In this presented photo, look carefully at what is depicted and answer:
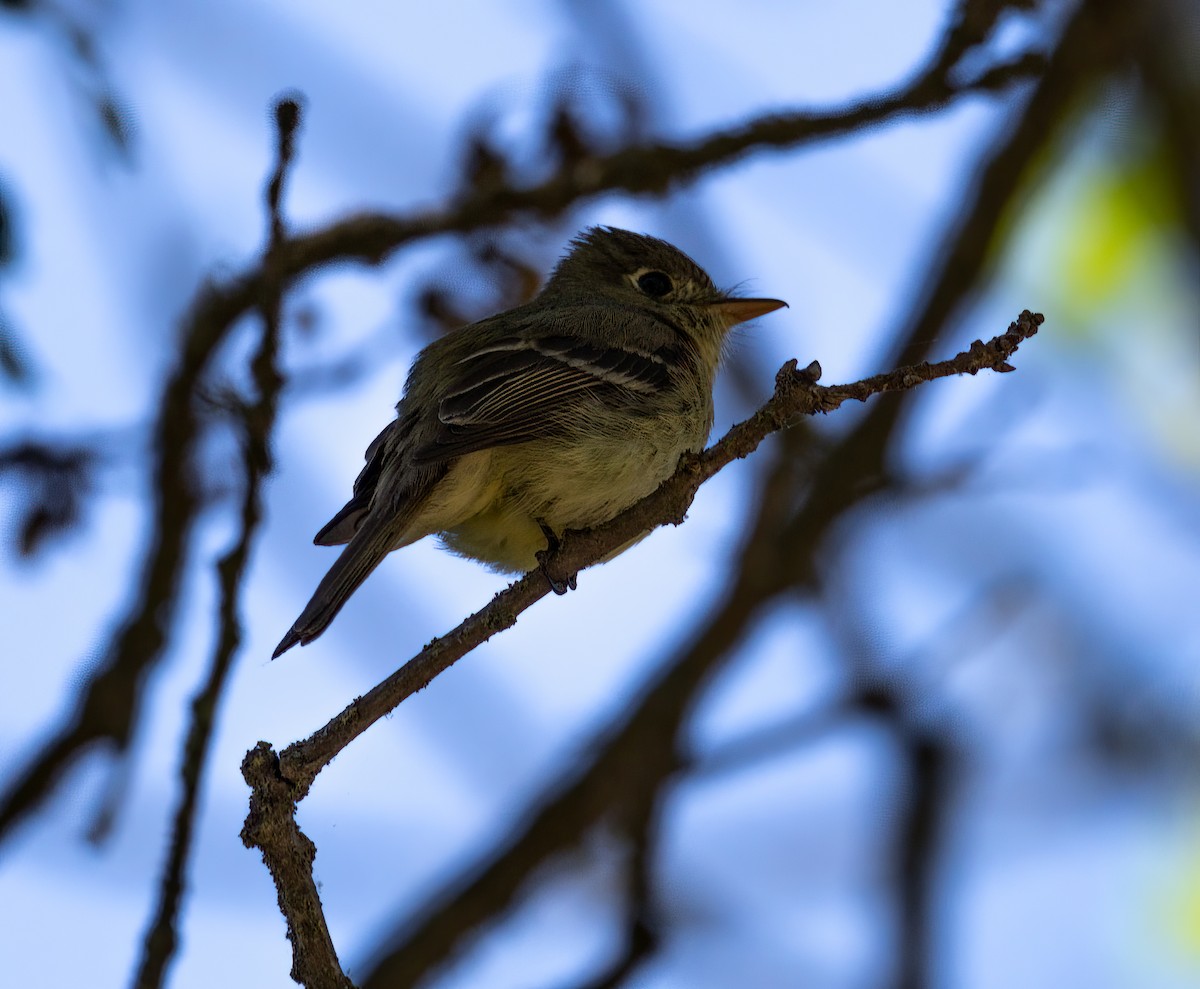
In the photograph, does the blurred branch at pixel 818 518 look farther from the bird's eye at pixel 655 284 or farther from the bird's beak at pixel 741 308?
the bird's eye at pixel 655 284

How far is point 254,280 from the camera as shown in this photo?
5098 millimetres

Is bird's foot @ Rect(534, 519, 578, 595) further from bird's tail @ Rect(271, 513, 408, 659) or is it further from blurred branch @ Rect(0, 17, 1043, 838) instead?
blurred branch @ Rect(0, 17, 1043, 838)

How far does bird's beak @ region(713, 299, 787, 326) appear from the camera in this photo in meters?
6.41

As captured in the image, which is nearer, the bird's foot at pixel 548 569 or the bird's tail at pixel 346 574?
the bird's tail at pixel 346 574

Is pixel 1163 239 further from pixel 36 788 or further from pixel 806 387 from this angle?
pixel 36 788

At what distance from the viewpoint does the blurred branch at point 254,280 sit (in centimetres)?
477

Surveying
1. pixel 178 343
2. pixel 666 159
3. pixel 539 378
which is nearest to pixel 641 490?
pixel 539 378

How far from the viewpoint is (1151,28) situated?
21.5ft

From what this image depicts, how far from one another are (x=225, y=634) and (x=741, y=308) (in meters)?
3.32

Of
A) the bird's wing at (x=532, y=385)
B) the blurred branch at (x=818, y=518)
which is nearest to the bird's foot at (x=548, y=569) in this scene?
the bird's wing at (x=532, y=385)

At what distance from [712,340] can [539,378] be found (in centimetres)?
147

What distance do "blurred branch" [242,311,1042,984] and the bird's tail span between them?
1.86ft

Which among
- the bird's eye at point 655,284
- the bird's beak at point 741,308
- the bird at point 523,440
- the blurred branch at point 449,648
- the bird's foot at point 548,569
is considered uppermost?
the bird's eye at point 655,284

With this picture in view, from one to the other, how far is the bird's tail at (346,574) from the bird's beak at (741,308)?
2.23 meters
